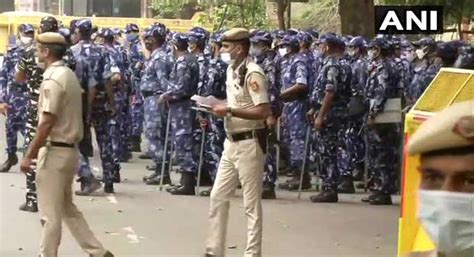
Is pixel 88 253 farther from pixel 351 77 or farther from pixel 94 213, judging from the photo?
pixel 351 77

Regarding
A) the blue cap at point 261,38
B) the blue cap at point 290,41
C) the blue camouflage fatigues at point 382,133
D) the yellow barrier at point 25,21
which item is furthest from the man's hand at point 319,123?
the yellow barrier at point 25,21

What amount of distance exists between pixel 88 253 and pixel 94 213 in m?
3.06

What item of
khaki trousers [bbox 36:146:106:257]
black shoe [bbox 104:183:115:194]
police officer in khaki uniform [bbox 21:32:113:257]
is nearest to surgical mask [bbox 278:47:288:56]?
black shoe [bbox 104:183:115:194]

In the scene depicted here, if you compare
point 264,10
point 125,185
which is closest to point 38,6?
point 264,10

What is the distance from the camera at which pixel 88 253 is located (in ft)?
26.7

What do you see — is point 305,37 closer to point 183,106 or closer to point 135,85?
point 183,106

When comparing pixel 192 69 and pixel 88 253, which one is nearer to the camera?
pixel 88 253

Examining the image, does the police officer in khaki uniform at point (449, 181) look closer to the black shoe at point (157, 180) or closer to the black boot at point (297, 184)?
the black boot at point (297, 184)

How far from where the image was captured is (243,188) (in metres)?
8.10

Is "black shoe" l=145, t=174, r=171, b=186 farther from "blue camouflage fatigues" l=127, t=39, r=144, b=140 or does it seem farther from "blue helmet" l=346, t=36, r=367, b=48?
"blue helmet" l=346, t=36, r=367, b=48

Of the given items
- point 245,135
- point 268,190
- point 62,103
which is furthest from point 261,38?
point 62,103

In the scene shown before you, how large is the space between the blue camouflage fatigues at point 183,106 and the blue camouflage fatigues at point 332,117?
1380 millimetres

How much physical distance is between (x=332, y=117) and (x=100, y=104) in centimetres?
257

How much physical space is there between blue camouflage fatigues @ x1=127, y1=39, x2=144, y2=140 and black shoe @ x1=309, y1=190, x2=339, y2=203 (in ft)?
14.5
